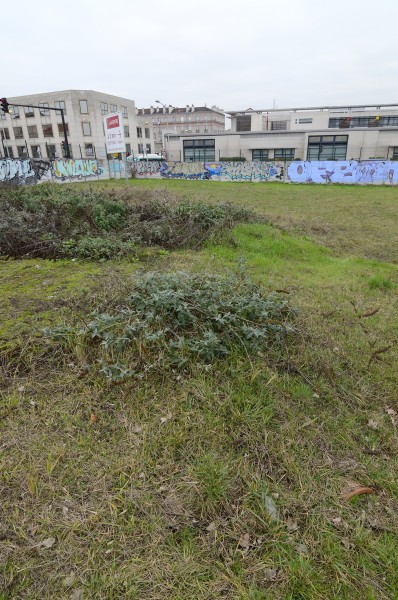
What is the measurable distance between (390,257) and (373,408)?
5955 millimetres

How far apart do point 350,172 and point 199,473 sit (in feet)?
107

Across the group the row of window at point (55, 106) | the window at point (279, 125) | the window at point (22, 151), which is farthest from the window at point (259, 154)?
the window at point (22, 151)

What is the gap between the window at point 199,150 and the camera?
51.3 metres

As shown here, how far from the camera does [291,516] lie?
2.12 metres

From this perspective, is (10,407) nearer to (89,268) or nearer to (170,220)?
(89,268)

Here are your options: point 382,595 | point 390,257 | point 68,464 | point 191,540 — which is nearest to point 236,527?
point 191,540

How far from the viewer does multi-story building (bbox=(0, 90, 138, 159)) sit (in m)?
63.9

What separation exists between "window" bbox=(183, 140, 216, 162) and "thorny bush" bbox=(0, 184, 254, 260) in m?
46.9

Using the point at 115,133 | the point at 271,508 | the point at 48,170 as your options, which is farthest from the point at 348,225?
the point at 48,170

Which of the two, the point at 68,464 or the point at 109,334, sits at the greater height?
the point at 109,334

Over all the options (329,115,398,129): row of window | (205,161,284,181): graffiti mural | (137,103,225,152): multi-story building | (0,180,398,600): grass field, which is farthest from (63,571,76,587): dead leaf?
(137,103,225,152): multi-story building

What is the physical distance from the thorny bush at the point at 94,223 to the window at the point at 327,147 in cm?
4679

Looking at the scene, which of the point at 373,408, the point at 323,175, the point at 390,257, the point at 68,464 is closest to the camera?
the point at 68,464

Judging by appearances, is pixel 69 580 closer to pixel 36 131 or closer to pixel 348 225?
pixel 348 225
